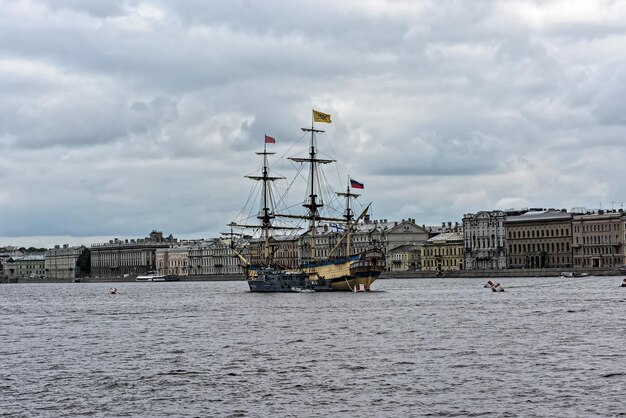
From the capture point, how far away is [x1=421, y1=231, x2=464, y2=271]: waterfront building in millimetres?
174000

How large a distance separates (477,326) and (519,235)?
4588 inches

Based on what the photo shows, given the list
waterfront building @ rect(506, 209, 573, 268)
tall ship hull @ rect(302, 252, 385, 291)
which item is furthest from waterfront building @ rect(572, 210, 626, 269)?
tall ship hull @ rect(302, 252, 385, 291)

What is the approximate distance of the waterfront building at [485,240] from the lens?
165375 mm

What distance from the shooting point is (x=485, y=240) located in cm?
16700

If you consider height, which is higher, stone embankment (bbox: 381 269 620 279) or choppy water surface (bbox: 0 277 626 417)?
stone embankment (bbox: 381 269 620 279)

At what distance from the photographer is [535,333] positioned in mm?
43719

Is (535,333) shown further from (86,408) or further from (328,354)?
(86,408)

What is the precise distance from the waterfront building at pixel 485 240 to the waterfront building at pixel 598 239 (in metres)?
12.8

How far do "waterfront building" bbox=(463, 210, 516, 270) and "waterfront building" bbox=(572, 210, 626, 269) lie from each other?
12.8 m

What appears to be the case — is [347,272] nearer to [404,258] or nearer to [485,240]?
[485,240]

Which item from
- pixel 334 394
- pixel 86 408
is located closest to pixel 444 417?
pixel 334 394

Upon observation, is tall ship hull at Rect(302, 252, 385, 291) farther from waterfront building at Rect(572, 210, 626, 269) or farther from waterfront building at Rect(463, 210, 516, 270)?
waterfront building at Rect(463, 210, 516, 270)

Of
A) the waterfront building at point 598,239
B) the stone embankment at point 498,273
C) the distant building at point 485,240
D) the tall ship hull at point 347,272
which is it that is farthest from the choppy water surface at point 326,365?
the distant building at point 485,240

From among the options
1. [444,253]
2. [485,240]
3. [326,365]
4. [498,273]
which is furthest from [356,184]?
[444,253]
